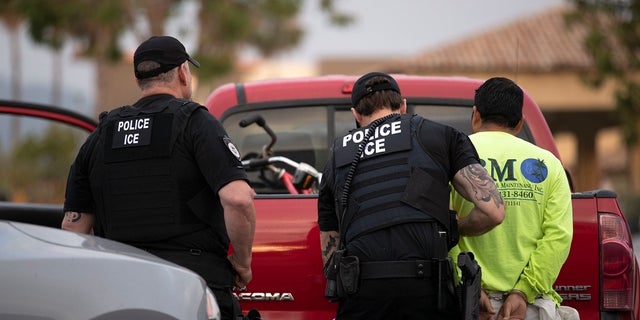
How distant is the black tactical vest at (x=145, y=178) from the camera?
475 cm

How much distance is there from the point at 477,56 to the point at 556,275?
3556 cm

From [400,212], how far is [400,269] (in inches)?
8.4

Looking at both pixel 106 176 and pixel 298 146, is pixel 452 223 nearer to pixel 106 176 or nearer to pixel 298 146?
pixel 106 176

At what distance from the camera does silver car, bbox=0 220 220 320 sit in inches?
158

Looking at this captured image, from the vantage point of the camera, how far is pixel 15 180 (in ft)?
118

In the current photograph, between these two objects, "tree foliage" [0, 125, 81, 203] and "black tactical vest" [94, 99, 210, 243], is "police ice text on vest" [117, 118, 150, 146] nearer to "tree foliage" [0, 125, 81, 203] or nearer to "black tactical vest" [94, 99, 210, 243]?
"black tactical vest" [94, 99, 210, 243]

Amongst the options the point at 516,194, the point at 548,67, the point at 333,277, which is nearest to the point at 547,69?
the point at 548,67

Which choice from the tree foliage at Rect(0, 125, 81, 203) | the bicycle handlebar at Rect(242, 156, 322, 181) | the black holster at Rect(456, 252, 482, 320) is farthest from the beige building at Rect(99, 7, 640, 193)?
the black holster at Rect(456, 252, 482, 320)

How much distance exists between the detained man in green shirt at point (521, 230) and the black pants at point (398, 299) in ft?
1.26

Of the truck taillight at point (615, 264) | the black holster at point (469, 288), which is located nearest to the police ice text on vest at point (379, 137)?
the black holster at point (469, 288)

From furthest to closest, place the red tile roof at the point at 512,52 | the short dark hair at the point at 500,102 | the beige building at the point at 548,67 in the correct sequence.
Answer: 1. the red tile roof at the point at 512,52
2. the beige building at the point at 548,67
3. the short dark hair at the point at 500,102

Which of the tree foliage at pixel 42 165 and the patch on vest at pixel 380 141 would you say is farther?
the tree foliage at pixel 42 165

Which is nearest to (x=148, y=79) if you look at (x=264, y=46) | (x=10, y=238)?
(x=10, y=238)

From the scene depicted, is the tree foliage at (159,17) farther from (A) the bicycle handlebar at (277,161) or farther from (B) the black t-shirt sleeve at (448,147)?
(B) the black t-shirt sleeve at (448,147)
